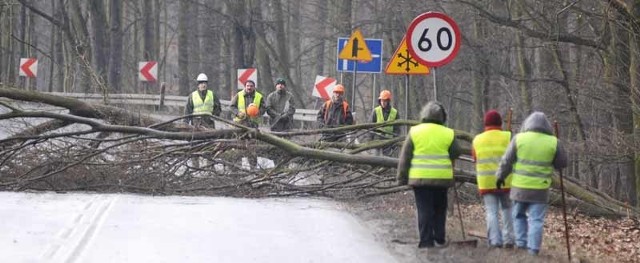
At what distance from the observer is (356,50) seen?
76.6 feet

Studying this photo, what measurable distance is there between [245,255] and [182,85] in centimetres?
4081

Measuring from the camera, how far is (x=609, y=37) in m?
20.7

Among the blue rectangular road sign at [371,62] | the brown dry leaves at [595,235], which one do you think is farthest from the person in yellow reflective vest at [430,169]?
the blue rectangular road sign at [371,62]

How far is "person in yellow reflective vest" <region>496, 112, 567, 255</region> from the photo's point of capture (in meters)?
11.4

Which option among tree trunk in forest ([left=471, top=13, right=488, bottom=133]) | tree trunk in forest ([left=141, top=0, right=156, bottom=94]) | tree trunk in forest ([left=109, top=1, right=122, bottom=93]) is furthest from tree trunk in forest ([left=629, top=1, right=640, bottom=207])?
tree trunk in forest ([left=141, top=0, right=156, bottom=94])

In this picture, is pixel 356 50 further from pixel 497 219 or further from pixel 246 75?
pixel 246 75

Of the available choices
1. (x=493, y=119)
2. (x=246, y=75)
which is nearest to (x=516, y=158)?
(x=493, y=119)

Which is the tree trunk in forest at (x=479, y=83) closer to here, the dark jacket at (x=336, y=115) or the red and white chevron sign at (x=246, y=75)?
the red and white chevron sign at (x=246, y=75)

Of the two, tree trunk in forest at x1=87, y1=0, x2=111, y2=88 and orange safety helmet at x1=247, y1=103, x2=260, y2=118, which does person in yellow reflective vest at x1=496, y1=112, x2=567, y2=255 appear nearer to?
orange safety helmet at x1=247, y1=103, x2=260, y2=118

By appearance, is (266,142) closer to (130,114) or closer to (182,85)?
(130,114)

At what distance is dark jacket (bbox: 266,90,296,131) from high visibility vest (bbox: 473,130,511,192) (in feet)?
29.6

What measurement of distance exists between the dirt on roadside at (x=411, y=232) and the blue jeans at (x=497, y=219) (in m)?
0.15

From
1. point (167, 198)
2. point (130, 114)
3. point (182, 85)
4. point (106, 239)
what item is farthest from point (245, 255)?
point (182, 85)

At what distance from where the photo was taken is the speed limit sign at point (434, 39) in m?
14.6
